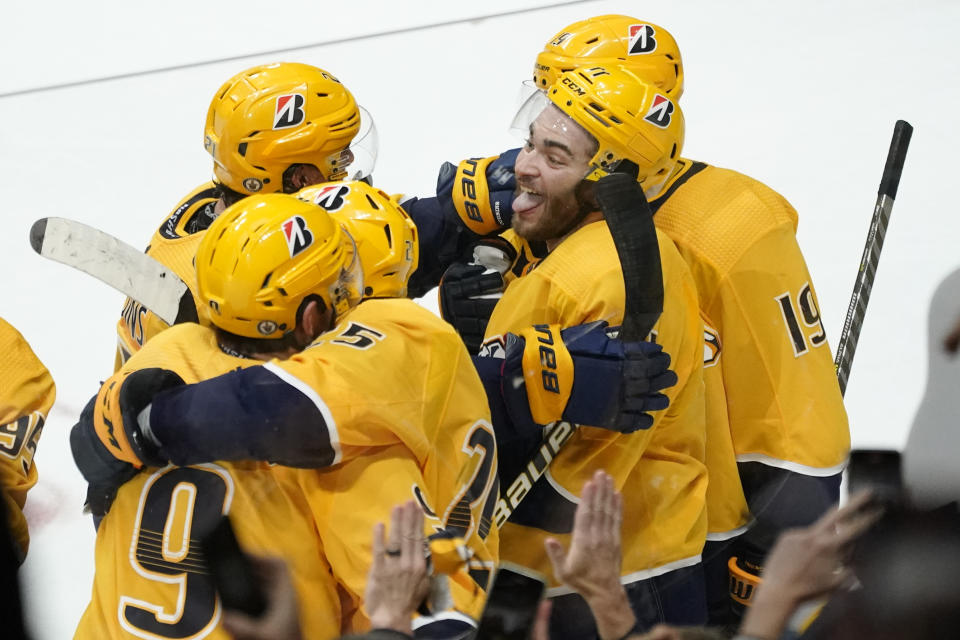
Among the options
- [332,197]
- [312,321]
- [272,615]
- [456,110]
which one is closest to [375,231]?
[332,197]

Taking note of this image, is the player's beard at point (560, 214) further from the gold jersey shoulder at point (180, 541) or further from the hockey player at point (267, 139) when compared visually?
the gold jersey shoulder at point (180, 541)

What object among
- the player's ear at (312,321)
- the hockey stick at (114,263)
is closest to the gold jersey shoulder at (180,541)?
the player's ear at (312,321)

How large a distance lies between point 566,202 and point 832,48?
2.67 m

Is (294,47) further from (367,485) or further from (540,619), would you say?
(540,619)

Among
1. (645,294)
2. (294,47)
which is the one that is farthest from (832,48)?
(645,294)

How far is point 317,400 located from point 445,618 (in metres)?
0.31

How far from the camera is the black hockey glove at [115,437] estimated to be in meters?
1.57

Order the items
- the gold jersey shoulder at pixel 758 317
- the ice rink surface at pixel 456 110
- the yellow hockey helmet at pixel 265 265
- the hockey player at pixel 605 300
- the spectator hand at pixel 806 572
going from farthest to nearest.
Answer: the ice rink surface at pixel 456 110 → the gold jersey shoulder at pixel 758 317 → the hockey player at pixel 605 300 → the yellow hockey helmet at pixel 265 265 → the spectator hand at pixel 806 572

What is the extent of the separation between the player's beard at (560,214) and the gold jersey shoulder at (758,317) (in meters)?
0.17

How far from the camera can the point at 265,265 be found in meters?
1.65

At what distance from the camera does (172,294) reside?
77.9 inches

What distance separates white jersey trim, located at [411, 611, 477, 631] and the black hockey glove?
1.35ft

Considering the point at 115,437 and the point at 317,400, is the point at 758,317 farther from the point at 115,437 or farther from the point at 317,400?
the point at 115,437

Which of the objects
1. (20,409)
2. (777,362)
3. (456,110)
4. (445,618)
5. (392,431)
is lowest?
(456,110)
